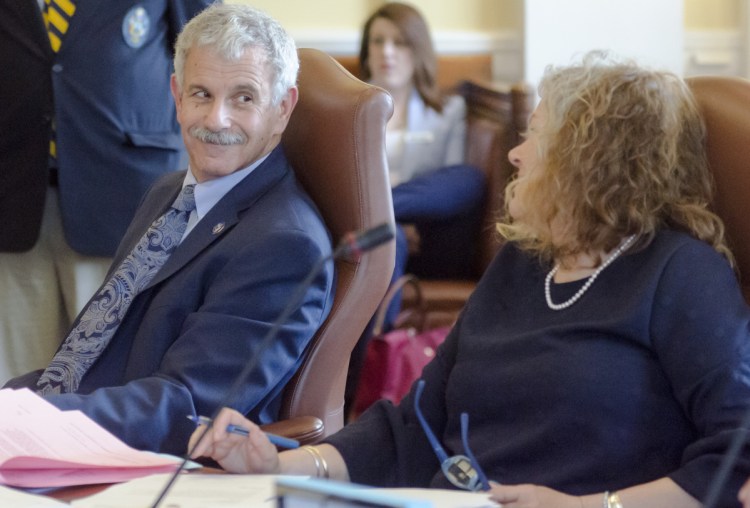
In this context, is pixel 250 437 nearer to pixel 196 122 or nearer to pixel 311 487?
pixel 311 487

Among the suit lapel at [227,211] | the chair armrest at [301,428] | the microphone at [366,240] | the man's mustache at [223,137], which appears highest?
the microphone at [366,240]

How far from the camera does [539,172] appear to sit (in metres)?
1.58

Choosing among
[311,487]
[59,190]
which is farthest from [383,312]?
[311,487]

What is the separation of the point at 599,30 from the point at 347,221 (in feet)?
9.71

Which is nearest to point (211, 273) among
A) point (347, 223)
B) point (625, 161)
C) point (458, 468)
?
point (347, 223)

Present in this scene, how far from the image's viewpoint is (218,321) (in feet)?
5.67

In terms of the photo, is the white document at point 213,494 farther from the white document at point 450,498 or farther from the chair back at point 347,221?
the chair back at point 347,221

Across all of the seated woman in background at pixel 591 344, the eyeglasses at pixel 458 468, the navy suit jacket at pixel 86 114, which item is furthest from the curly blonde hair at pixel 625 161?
the navy suit jacket at pixel 86 114

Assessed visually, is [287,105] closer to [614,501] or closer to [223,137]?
[223,137]

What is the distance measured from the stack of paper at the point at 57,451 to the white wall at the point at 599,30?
3.30 metres

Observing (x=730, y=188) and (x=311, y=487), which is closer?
(x=311, y=487)

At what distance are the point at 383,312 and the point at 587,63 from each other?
6.30 feet

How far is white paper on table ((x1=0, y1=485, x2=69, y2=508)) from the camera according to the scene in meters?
1.25

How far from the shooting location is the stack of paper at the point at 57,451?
137 cm
